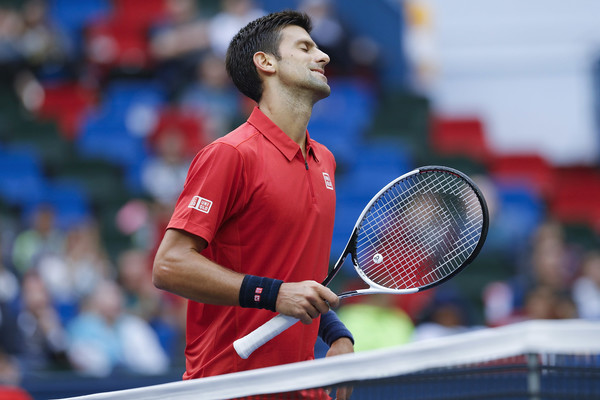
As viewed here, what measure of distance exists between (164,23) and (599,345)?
397 inches

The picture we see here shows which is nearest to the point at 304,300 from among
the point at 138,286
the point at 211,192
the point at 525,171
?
the point at 211,192

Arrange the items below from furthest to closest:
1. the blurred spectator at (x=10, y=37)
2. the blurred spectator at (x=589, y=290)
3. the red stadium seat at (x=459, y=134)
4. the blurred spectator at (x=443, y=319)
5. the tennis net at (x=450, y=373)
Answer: the blurred spectator at (x=10, y=37)
the red stadium seat at (x=459, y=134)
the blurred spectator at (x=589, y=290)
the blurred spectator at (x=443, y=319)
the tennis net at (x=450, y=373)

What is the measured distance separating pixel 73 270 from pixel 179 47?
162 inches

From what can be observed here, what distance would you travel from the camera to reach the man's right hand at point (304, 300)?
251cm

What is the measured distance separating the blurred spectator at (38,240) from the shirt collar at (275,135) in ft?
18.7

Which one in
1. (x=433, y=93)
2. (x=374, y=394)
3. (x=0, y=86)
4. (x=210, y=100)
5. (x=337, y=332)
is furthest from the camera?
(x=433, y=93)

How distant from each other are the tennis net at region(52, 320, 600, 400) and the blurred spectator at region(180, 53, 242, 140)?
779 centimetres

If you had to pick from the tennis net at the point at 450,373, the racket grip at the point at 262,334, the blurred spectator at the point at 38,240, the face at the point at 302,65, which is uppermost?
the blurred spectator at the point at 38,240

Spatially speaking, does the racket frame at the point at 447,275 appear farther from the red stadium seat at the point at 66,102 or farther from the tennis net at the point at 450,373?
the red stadium seat at the point at 66,102

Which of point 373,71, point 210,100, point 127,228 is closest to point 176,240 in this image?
point 127,228

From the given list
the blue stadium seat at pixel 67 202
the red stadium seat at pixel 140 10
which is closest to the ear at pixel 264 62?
the blue stadium seat at pixel 67 202

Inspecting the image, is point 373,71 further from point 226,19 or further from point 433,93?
point 226,19

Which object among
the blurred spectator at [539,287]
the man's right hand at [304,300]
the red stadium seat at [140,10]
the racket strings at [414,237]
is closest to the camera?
the man's right hand at [304,300]

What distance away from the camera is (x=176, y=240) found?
2611 millimetres
